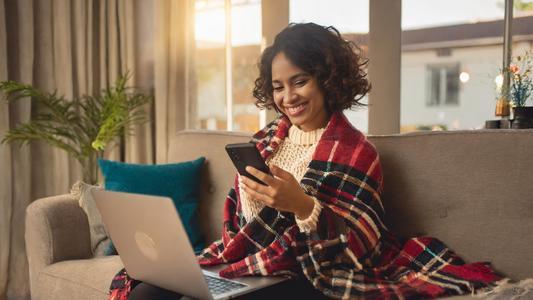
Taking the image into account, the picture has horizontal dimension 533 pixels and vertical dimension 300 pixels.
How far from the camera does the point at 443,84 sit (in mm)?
3629

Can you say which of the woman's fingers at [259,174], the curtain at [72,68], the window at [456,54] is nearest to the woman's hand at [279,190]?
the woman's fingers at [259,174]

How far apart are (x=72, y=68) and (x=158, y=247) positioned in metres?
2.28

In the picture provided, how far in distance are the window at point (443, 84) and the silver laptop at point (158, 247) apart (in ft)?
7.49

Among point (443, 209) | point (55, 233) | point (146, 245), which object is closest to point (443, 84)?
point (443, 209)

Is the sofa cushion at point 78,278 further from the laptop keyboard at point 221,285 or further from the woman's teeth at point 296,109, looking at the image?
the woman's teeth at point 296,109

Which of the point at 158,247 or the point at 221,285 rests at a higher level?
the point at 158,247

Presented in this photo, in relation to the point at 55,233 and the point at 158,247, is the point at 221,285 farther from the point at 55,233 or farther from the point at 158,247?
the point at 55,233

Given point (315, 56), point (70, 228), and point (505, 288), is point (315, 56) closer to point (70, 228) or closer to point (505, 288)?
point (505, 288)

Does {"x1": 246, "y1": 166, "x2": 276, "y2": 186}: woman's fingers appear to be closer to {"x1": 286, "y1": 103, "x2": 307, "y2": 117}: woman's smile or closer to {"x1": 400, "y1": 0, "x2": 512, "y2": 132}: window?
{"x1": 286, "y1": 103, "x2": 307, "y2": 117}: woman's smile

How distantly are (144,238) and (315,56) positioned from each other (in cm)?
75

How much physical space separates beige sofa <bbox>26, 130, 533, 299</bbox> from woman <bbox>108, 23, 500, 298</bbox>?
0.27 ft

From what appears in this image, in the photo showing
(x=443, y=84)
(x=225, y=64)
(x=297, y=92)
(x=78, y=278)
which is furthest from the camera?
(x=443, y=84)

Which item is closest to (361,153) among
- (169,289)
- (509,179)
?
(509,179)

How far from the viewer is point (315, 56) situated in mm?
1593
